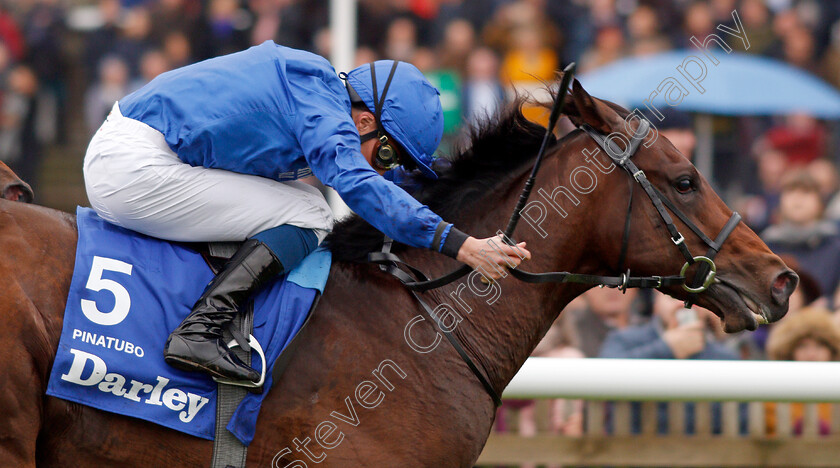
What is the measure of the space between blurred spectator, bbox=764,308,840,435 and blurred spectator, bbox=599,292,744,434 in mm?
324

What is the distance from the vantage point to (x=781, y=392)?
461cm

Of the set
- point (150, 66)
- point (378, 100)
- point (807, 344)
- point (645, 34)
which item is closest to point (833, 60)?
point (645, 34)

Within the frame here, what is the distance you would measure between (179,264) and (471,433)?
118 centimetres

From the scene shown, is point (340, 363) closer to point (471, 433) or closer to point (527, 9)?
point (471, 433)

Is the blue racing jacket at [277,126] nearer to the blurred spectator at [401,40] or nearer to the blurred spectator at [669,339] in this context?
the blurred spectator at [669,339]

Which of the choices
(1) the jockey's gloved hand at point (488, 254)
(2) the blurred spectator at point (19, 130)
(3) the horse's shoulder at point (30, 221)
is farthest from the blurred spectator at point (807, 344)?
(2) the blurred spectator at point (19, 130)

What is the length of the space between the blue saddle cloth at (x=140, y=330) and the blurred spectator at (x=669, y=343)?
2.83 metres

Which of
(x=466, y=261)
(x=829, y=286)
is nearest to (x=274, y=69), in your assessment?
(x=466, y=261)

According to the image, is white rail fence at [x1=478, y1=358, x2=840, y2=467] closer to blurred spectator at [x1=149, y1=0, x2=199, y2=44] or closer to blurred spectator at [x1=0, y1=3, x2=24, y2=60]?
blurred spectator at [x1=149, y1=0, x2=199, y2=44]

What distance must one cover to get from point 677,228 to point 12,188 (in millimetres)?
2593

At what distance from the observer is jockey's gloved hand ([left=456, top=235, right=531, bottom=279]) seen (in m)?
3.06

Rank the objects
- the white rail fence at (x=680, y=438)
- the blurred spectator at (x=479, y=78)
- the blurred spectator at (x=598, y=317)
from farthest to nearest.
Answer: the blurred spectator at (x=479, y=78) < the blurred spectator at (x=598, y=317) < the white rail fence at (x=680, y=438)

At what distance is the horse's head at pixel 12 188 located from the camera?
3670 millimetres

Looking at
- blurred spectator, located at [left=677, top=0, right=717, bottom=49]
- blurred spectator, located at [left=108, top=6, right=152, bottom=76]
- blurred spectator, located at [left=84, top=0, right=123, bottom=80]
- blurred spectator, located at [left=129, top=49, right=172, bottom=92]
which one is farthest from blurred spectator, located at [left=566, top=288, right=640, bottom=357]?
blurred spectator, located at [left=84, top=0, right=123, bottom=80]
